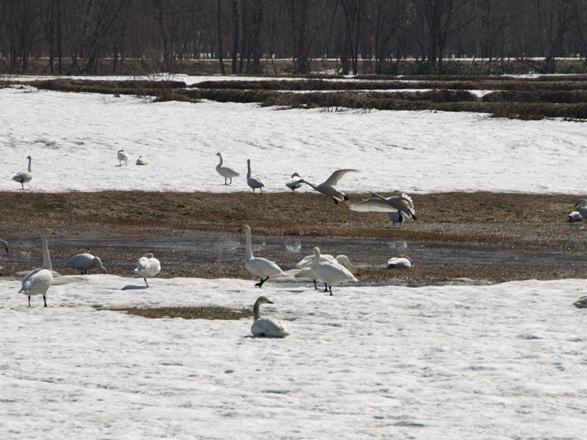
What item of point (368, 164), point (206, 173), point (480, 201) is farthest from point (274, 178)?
point (480, 201)

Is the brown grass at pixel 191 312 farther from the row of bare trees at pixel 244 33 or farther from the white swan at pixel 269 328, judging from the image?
the row of bare trees at pixel 244 33

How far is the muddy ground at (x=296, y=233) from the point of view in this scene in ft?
61.4

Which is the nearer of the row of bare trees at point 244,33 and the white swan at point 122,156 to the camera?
the white swan at point 122,156

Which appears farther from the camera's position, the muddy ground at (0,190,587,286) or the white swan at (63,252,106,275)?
the muddy ground at (0,190,587,286)

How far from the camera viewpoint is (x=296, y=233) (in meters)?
23.5

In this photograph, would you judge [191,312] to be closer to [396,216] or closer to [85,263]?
[85,263]

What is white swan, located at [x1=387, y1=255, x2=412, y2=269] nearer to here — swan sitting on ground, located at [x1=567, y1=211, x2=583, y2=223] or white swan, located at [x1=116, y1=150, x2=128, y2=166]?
swan sitting on ground, located at [x1=567, y1=211, x2=583, y2=223]

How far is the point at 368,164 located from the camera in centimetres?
3459

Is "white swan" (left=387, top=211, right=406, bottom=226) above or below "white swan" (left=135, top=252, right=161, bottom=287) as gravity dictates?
below

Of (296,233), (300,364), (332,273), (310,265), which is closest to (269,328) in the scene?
(300,364)

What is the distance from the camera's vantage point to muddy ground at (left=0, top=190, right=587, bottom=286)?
18719 millimetres

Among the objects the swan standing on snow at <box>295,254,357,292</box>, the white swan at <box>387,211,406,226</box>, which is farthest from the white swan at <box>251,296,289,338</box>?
the white swan at <box>387,211,406,226</box>

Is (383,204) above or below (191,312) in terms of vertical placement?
above

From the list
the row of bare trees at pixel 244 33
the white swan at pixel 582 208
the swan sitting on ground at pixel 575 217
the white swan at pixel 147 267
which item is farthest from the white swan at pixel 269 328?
the row of bare trees at pixel 244 33
